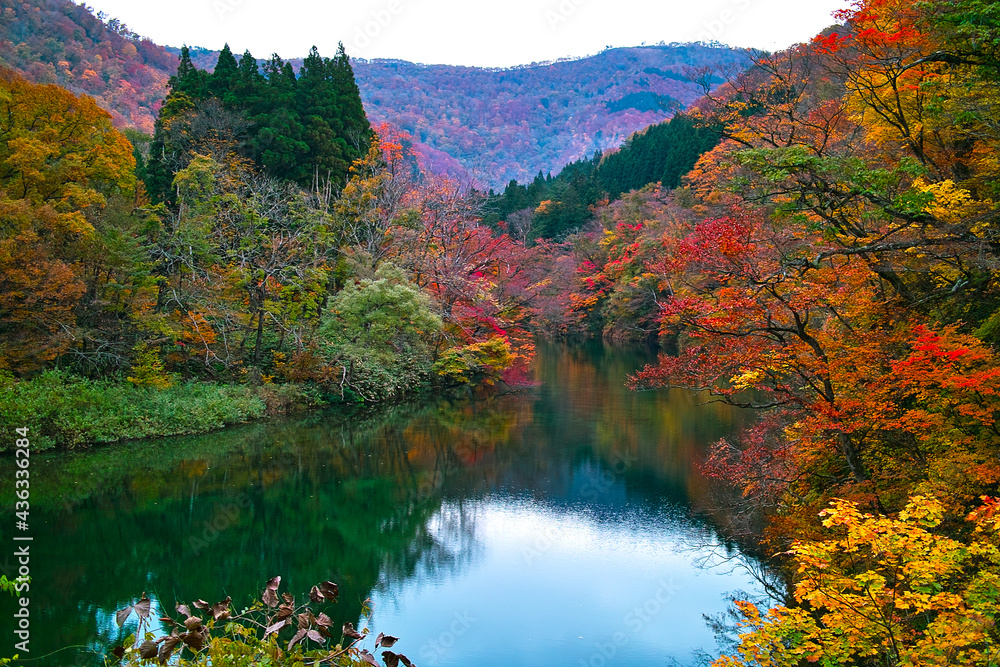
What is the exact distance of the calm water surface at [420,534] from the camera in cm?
856

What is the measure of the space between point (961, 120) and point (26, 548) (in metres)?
14.1

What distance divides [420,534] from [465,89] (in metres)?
130

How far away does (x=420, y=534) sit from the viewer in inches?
466

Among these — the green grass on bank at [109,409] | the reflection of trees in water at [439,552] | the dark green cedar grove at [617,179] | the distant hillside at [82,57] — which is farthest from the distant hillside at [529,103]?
the reflection of trees in water at [439,552]

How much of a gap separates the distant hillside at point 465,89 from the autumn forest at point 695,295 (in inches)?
70.2

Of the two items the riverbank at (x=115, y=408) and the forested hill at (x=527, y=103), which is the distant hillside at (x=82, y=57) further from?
the forested hill at (x=527, y=103)

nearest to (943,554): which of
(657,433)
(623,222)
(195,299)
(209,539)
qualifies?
(209,539)

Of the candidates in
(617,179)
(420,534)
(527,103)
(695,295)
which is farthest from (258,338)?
(527,103)

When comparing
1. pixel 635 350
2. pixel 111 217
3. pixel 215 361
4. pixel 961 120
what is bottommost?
pixel 635 350

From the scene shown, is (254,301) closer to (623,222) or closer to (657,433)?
(657,433)

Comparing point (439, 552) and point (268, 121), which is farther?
point (268, 121)

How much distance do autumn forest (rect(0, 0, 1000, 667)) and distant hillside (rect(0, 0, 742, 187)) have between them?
1.78 metres

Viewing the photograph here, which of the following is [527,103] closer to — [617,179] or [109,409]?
[617,179]

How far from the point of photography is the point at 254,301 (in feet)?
67.4
